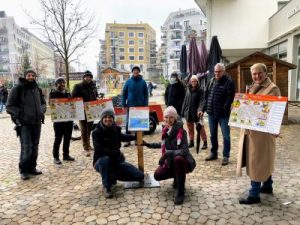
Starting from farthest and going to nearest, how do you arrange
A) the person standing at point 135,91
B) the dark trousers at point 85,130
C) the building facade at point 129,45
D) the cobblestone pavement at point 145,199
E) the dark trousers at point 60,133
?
the building facade at point 129,45 → the person standing at point 135,91 → the dark trousers at point 85,130 → the dark trousers at point 60,133 → the cobblestone pavement at point 145,199

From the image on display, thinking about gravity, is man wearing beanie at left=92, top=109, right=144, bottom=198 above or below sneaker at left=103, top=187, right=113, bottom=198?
above

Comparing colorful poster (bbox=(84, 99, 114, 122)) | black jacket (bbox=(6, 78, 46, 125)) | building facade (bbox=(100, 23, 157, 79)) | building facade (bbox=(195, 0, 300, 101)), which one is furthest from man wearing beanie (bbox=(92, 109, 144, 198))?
building facade (bbox=(100, 23, 157, 79))

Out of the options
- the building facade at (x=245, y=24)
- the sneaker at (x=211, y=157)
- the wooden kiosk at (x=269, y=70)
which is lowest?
the sneaker at (x=211, y=157)

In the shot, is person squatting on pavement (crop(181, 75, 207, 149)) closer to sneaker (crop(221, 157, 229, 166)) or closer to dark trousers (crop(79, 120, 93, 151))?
sneaker (crop(221, 157, 229, 166))

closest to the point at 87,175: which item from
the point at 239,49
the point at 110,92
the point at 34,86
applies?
the point at 34,86

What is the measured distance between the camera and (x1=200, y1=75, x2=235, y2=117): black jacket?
5012 mm

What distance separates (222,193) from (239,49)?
551 inches

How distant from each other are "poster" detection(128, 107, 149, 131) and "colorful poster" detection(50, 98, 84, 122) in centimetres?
158

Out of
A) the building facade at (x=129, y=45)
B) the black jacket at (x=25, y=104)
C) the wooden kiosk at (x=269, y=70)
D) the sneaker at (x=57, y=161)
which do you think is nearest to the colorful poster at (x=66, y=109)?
the black jacket at (x=25, y=104)

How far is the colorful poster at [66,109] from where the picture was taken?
5614mm

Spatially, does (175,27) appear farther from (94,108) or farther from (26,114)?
(26,114)

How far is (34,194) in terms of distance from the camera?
14.0ft

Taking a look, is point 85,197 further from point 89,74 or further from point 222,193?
point 89,74

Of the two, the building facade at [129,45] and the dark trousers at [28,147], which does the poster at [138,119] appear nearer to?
the dark trousers at [28,147]
